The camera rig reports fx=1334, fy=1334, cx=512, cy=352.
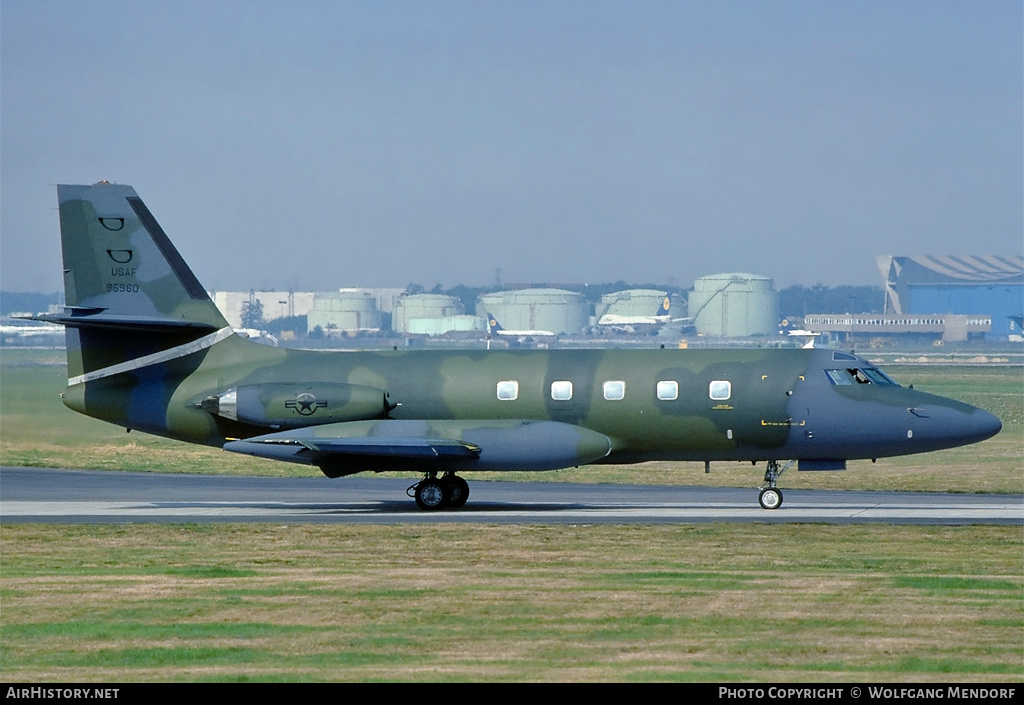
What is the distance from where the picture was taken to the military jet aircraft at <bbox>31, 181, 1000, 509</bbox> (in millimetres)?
29219

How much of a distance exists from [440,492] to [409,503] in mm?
2034

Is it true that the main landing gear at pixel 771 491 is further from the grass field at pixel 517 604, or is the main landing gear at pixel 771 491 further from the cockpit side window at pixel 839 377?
the grass field at pixel 517 604

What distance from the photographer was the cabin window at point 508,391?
98.7 feet

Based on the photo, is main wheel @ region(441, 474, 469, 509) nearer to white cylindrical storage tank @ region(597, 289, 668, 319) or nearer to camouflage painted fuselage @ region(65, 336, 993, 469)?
camouflage painted fuselage @ region(65, 336, 993, 469)

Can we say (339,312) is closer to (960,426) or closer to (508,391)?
(508,391)

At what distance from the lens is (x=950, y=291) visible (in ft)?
510

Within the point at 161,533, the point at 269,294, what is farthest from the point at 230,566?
the point at 269,294

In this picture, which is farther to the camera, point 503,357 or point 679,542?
point 503,357

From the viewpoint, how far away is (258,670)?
13.4 meters

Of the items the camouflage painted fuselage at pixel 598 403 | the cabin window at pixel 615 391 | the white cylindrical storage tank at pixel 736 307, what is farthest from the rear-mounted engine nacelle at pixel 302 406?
the white cylindrical storage tank at pixel 736 307

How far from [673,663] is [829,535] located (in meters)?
11.9

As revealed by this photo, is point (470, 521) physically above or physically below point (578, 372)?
below

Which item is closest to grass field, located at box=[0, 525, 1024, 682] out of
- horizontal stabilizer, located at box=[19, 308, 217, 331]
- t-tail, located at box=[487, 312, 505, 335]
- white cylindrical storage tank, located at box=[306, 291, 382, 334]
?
horizontal stabilizer, located at box=[19, 308, 217, 331]

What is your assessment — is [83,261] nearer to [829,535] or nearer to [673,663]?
[829,535]
